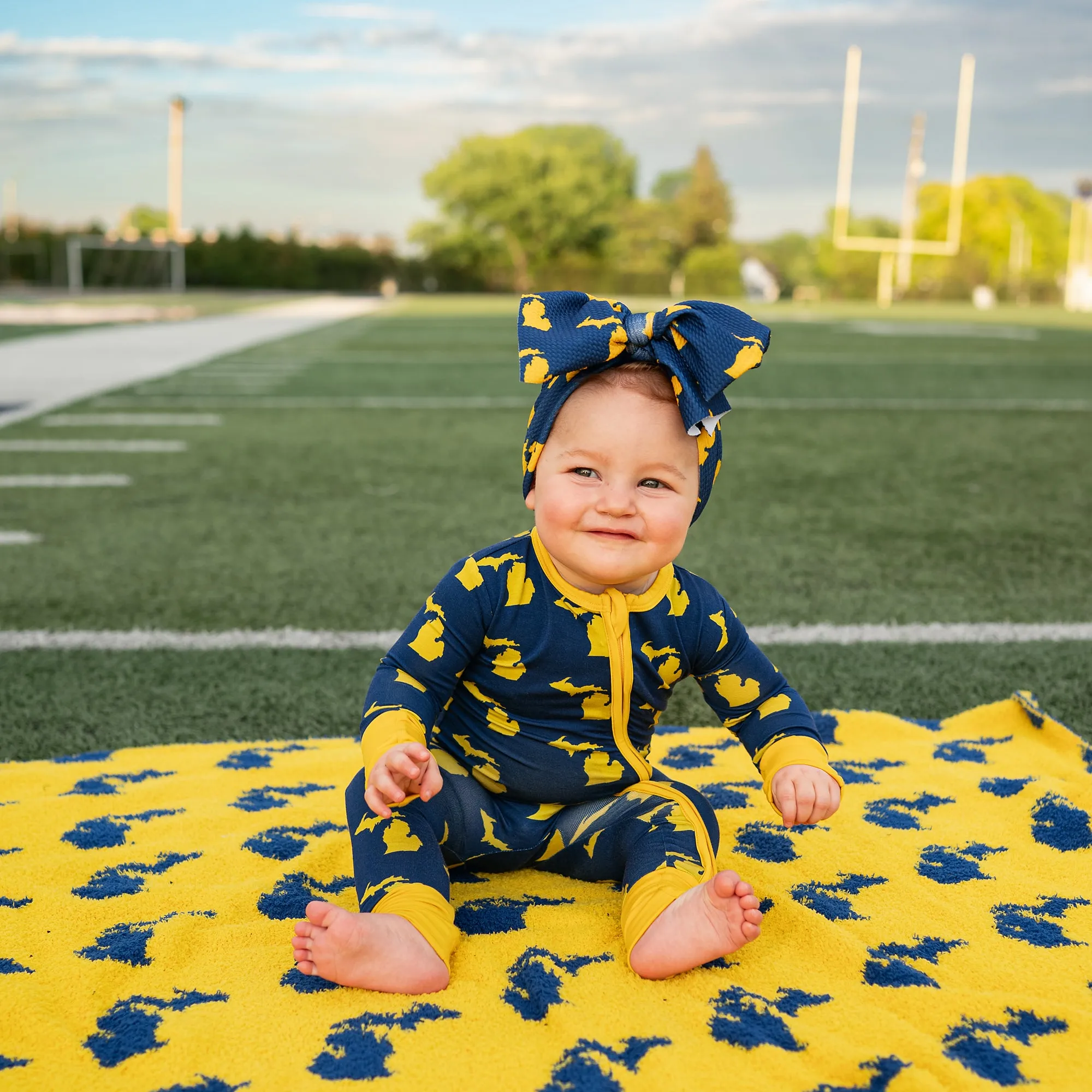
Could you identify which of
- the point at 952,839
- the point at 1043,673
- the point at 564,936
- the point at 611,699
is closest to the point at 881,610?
the point at 1043,673

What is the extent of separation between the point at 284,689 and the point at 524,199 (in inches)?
2784

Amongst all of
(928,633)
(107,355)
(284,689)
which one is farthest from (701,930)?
(107,355)

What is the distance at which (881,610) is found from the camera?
349 centimetres

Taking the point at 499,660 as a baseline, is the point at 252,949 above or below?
below

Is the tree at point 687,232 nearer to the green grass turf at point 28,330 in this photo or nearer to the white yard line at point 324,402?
the green grass turf at point 28,330

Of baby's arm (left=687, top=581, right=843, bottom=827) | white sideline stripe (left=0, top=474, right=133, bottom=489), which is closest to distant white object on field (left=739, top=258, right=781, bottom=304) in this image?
white sideline stripe (left=0, top=474, right=133, bottom=489)

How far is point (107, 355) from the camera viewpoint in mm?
12844

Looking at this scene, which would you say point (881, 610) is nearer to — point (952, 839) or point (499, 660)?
point (952, 839)

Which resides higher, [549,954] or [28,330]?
[28,330]

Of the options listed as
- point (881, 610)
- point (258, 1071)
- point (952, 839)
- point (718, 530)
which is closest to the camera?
point (258, 1071)

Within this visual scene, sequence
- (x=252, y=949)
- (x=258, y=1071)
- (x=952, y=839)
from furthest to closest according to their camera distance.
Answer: (x=952, y=839), (x=252, y=949), (x=258, y=1071)

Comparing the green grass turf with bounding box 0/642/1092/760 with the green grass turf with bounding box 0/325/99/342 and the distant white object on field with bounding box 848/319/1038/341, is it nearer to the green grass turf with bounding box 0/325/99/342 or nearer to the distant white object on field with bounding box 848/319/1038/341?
the green grass turf with bounding box 0/325/99/342

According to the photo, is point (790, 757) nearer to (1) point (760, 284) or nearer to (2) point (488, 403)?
(2) point (488, 403)

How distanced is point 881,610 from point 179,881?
2.23 m
